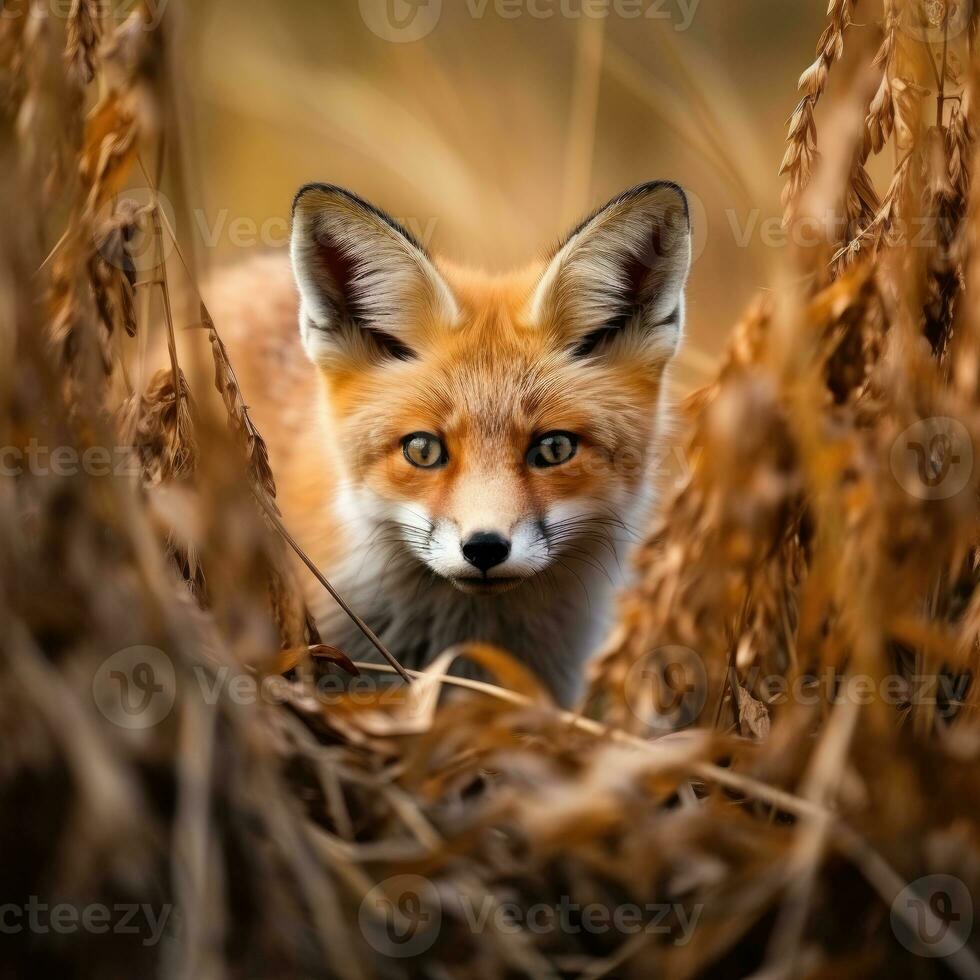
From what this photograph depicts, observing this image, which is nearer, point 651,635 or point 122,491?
point 122,491

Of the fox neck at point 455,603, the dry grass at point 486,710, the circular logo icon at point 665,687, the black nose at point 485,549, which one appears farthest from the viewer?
the fox neck at point 455,603

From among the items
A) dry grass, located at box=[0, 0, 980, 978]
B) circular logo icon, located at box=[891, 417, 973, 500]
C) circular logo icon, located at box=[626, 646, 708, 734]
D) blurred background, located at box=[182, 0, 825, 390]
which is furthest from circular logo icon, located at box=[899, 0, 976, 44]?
blurred background, located at box=[182, 0, 825, 390]

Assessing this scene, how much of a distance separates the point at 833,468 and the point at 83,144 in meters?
1.06

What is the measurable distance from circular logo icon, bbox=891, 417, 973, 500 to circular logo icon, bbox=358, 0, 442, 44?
3.31 meters

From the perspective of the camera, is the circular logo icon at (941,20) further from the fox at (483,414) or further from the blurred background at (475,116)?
the blurred background at (475,116)

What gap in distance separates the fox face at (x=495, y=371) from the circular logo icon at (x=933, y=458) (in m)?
1.07

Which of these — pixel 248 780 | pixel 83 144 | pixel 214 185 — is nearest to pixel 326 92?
pixel 214 185

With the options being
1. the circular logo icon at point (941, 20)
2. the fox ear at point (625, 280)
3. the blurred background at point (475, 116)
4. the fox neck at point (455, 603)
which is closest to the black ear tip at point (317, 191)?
the fox ear at point (625, 280)

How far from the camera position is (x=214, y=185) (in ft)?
15.3

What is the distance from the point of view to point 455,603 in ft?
9.18

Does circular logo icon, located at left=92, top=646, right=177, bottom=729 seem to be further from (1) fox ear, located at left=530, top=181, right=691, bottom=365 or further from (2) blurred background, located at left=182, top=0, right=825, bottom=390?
(2) blurred background, located at left=182, top=0, right=825, bottom=390

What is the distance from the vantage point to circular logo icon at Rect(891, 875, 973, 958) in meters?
1.11

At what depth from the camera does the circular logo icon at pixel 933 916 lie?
111 cm

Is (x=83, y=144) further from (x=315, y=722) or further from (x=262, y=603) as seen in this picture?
(x=315, y=722)
